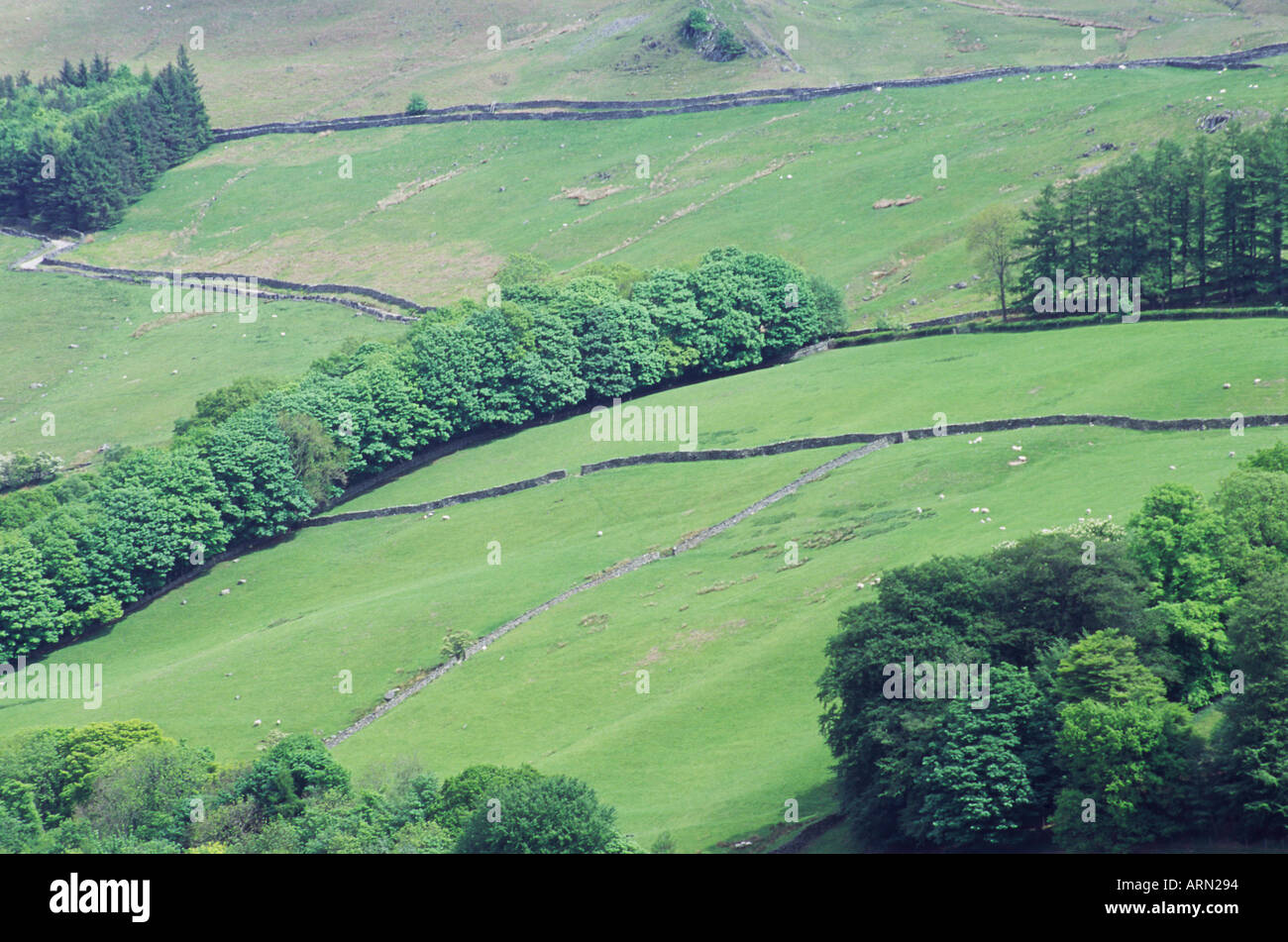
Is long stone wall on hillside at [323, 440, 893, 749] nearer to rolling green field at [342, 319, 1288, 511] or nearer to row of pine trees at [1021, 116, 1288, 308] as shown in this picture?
rolling green field at [342, 319, 1288, 511]

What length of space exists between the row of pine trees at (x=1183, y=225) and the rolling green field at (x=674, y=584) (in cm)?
786

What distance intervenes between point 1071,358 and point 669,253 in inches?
2453

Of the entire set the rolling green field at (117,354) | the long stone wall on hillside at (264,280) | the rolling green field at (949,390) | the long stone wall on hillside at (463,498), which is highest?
the long stone wall on hillside at (264,280)

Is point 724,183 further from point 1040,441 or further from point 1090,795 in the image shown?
point 1090,795

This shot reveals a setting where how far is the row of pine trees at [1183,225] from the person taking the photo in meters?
110

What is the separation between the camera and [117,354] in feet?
525

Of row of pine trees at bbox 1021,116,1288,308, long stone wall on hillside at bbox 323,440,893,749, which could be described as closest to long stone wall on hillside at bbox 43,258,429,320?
row of pine trees at bbox 1021,116,1288,308

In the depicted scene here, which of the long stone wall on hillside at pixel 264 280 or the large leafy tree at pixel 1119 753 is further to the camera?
the long stone wall on hillside at pixel 264 280

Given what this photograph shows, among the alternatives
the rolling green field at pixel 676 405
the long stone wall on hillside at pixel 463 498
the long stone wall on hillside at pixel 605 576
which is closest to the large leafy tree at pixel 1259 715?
the rolling green field at pixel 676 405

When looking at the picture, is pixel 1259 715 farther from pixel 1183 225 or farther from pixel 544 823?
pixel 1183 225

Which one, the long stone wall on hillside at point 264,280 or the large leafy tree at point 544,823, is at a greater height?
the long stone wall on hillside at point 264,280

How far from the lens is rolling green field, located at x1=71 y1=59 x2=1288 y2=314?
146 meters

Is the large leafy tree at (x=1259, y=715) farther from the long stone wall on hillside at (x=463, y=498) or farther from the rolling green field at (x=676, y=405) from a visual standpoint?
the long stone wall on hillside at (x=463, y=498)

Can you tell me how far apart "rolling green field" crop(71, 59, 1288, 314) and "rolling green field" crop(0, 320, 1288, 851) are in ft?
89.4
